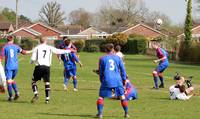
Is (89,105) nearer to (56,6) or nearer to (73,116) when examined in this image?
(73,116)

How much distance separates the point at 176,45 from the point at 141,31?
5474 cm

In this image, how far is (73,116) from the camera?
551 inches

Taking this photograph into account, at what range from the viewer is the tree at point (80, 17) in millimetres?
165000

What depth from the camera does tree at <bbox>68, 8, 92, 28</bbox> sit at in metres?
165

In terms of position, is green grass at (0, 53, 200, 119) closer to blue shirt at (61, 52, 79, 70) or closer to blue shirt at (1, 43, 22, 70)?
blue shirt at (1, 43, 22, 70)

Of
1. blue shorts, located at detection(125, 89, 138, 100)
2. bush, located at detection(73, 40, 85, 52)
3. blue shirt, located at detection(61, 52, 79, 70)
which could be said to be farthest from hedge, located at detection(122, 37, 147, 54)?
blue shorts, located at detection(125, 89, 138, 100)

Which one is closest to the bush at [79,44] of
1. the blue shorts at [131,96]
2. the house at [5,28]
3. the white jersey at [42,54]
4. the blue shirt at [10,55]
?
the house at [5,28]

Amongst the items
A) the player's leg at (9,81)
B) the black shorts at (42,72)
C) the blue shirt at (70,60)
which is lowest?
the player's leg at (9,81)

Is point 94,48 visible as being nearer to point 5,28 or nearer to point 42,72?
point 5,28

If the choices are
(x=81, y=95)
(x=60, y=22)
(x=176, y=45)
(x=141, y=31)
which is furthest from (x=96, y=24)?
(x=81, y=95)

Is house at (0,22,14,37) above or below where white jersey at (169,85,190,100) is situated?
above

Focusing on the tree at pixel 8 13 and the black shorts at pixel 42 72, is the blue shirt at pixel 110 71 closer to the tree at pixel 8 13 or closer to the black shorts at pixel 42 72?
the black shorts at pixel 42 72

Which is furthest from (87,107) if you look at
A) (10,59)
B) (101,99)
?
(10,59)

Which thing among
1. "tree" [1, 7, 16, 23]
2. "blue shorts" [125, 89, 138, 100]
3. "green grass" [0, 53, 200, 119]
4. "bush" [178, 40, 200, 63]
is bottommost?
"green grass" [0, 53, 200, 119]
